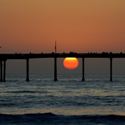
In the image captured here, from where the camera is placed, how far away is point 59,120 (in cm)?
4153

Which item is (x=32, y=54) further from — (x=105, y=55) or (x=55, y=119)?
(x=55, y=119)

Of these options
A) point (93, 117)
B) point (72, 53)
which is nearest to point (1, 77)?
point (72, 53)

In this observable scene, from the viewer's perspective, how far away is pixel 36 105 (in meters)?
57.1

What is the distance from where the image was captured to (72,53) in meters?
141

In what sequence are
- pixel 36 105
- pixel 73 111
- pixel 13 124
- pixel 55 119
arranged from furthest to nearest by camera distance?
pixel 36 105
pixel 73 111
pixel 55 119
pixel 13 124

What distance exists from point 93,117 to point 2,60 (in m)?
107

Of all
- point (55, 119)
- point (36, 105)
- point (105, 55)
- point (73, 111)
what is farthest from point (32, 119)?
point (105, 55)

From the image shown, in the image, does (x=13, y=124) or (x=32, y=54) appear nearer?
(x=13, y=124)

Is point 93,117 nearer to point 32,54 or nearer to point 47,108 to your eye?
point 47,108

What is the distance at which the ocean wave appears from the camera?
132 ft

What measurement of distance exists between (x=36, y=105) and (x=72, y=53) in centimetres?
8389

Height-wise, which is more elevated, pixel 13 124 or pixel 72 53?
pixel 72 53

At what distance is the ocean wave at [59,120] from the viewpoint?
40.3 meters

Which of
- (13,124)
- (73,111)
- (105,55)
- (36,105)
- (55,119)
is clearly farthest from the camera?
(105,55)
